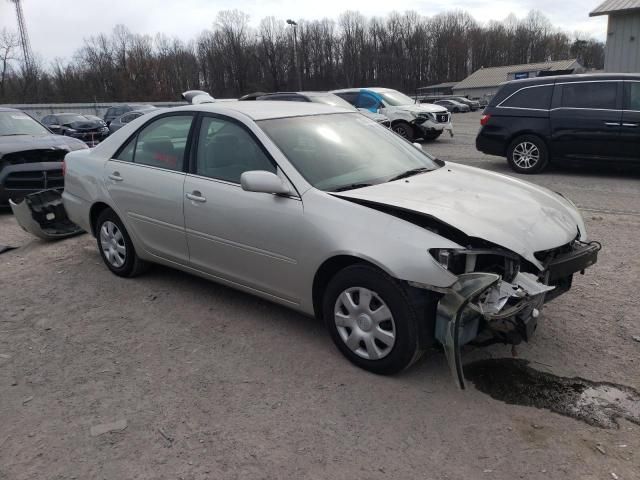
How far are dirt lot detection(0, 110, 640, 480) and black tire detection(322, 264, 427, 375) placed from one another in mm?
119

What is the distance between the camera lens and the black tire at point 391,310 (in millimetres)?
2988

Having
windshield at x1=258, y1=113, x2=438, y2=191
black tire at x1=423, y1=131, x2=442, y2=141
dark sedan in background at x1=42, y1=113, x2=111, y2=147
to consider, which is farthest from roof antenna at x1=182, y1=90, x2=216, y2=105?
dark sedan in background at x1=42, y1=113, x2=111, y2=147

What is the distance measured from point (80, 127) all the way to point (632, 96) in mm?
17970

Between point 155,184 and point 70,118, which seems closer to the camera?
point 155,184

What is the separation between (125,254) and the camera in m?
5.00

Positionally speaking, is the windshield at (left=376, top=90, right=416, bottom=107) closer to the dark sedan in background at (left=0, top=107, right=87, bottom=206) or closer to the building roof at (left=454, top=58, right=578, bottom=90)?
the dark sedan in background at (left=0, top=107, right=87, bottom=206)

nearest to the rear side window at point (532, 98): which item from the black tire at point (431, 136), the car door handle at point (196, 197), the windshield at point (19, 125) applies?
the black tire at point (431, 136)

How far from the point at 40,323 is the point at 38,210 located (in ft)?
8.67

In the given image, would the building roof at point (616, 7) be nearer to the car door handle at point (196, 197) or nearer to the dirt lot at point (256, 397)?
the dirt lot at point (256, 397)

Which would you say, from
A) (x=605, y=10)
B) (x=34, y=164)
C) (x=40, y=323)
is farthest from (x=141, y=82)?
(x=40, y=323)

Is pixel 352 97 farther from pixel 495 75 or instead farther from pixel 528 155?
pixel 495 75

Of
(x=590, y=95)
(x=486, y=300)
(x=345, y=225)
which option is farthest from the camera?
(x=590, y=95)

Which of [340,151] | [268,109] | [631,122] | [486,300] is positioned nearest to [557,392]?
[486,300]

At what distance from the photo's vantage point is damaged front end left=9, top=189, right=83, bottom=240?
6.30 m
